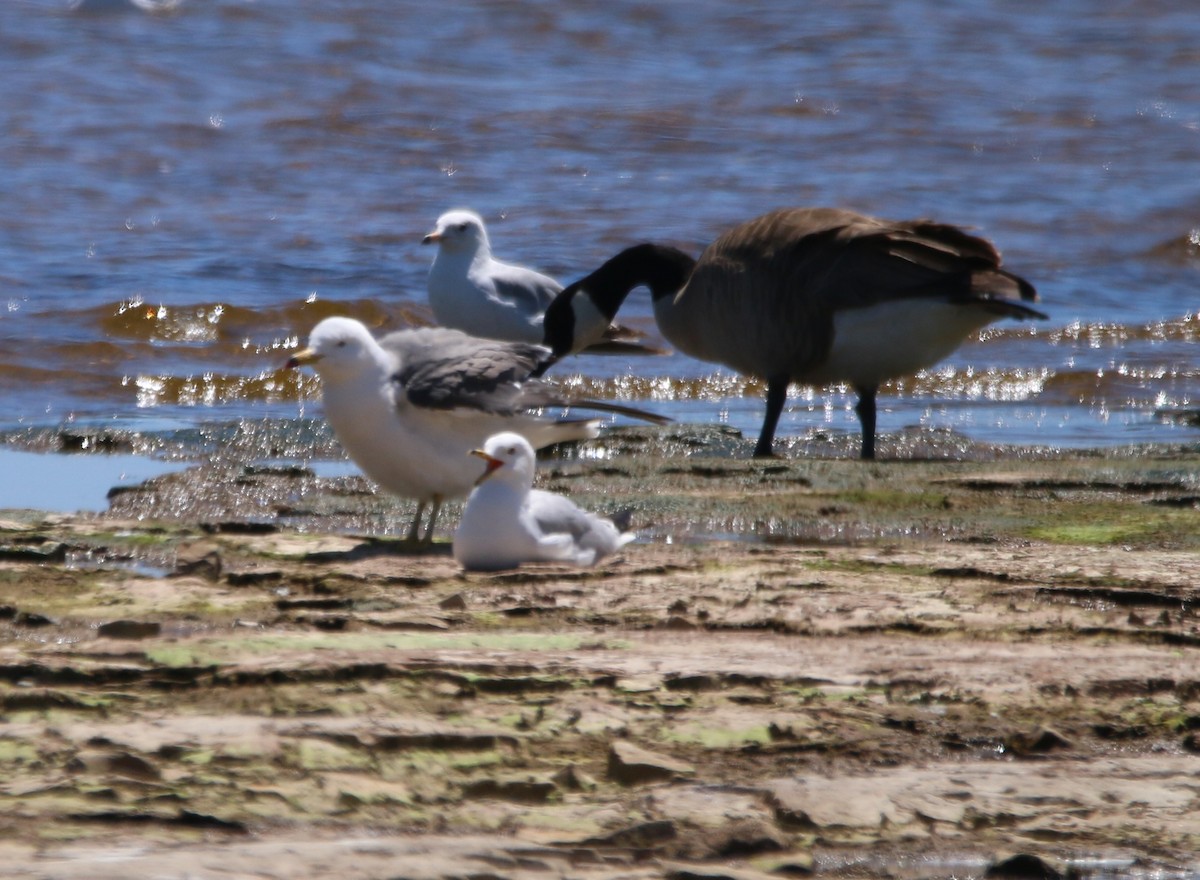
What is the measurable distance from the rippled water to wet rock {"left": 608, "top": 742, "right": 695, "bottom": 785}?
18.8 feet

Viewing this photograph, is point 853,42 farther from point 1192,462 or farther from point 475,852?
point 475,852

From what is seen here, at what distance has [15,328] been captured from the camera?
11438mm

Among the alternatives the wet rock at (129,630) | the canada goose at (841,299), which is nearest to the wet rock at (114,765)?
the wet rock at (129,630)

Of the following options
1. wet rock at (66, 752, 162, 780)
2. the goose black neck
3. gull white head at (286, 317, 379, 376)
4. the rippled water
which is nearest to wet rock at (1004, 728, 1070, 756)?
wet rock at (66, 752, 162, 780)

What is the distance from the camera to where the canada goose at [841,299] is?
7.79 meters

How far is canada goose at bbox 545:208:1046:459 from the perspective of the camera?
779 cm

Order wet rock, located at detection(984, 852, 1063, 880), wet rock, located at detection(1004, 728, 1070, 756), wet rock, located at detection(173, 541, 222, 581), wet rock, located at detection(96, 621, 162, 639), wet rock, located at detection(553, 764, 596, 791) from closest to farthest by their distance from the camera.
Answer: wet rock, located at detection(984, 852, 1063, 880)
wet rock, located at detection(553, 764, 596, 791)
wet rock, located at detection(1004, 728, 1070, 756)
wet rock, located at detection(96, 621, 162, 639)
wet rock, located at detection(173, 541, 222, 581)

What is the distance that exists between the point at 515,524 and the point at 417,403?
71 cm

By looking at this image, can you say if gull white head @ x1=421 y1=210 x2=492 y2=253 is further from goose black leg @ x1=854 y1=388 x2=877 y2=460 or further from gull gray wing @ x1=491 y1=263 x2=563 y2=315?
goose black leg @ x1=854 y1=388 x2=877 y2=460

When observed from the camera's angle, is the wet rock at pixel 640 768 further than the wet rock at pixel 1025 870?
Yes

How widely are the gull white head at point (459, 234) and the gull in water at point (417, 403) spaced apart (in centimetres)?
429

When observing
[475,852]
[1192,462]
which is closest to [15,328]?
[1192,462]

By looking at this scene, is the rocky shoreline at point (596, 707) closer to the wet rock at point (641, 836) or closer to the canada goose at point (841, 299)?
the wet rock at point (641, 836)

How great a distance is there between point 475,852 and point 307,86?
16.9 m
